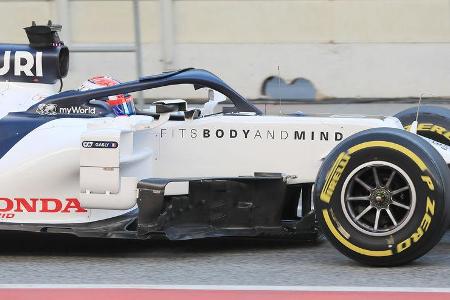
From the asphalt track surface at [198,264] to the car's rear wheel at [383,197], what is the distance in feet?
0.47

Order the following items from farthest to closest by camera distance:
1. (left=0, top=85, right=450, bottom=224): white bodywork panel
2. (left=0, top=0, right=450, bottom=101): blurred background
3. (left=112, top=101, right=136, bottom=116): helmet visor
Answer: (left=0, top=0, right=450, bottom=101): blurred background, (left=112, top=101, right=136, bottom=116): helmet visor, (left=0, top=85, right=450, bottom=224): white bodywork panel

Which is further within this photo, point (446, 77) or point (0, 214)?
point (446, 77)

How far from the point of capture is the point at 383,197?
5.61 m

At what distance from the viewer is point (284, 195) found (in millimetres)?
6020

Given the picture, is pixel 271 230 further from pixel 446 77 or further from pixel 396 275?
pixel 446 77

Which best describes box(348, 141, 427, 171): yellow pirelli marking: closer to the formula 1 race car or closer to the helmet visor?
the formula 1 race car

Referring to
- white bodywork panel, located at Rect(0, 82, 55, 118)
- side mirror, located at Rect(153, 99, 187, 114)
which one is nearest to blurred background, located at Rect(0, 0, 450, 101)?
white bodywork panel, located at Rect(0, 82, 55, 118)

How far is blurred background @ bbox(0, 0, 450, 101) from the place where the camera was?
520 inches

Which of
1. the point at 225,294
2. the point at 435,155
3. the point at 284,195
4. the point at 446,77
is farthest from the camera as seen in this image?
the point at 446,77

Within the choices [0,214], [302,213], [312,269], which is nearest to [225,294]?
[312,269]

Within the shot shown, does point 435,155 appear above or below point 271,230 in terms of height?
above

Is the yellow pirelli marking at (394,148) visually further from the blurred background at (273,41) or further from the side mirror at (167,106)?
the blurred background at (273,41)

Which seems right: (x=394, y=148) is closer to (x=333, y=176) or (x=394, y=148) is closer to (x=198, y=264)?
(x=333, y=176)

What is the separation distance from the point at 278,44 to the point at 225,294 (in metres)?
8.55
